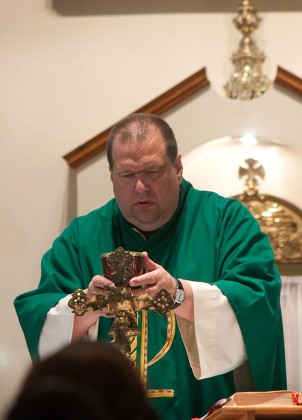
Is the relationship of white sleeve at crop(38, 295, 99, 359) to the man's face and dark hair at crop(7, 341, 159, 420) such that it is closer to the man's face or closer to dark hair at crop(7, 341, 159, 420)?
the man's face

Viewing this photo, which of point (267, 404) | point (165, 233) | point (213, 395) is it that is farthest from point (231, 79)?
point (267, 404)

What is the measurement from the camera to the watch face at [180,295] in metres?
3.07

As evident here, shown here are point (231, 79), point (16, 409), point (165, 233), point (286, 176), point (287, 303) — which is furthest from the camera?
point (231, 79)

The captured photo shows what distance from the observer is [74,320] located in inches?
128

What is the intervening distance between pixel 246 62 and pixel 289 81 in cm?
45

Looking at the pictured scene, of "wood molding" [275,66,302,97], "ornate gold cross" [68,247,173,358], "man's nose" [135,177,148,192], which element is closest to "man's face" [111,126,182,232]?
"man's nose" [135,177,148,192]

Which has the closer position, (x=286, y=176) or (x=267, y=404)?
(x=267, y=404)

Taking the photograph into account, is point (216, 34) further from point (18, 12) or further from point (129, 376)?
point (129, 376)

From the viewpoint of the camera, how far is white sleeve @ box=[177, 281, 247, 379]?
320 cm

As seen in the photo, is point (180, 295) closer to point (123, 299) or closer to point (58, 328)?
point (123, 299)

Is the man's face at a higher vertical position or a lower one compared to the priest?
higher

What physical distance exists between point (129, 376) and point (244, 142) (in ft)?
15.0

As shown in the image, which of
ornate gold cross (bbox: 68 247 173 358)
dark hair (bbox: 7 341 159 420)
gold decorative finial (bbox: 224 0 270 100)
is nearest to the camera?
dark hair (bbox: 7 341 159 420)

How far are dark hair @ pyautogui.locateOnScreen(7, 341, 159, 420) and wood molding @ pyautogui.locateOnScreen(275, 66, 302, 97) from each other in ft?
15.3
